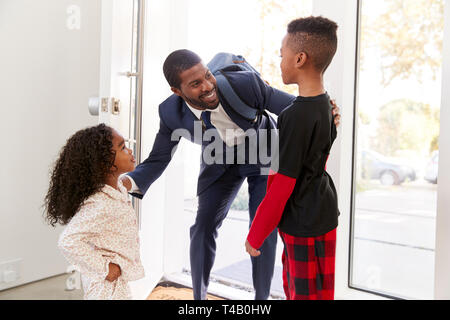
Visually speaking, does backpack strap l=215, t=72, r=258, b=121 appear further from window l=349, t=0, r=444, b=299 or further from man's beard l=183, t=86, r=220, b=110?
window l=349, t=0, r=444, b=299

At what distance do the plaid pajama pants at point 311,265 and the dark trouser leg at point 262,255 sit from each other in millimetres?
260

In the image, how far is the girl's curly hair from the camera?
122cm

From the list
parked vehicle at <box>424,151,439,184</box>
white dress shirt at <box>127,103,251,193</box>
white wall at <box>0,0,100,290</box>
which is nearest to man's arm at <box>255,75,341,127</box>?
white dress shirt at <box>127,103,251,193</box>

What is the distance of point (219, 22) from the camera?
1702mm

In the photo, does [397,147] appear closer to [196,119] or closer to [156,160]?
[196,119]

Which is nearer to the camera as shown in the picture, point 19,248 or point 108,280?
point 108,280

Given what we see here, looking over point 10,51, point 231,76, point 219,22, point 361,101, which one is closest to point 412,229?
point 361,101

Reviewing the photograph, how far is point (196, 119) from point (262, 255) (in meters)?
0.61

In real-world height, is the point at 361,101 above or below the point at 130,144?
above

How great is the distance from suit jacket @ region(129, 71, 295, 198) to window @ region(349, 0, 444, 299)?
457 millimetres

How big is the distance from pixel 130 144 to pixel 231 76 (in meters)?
0.55

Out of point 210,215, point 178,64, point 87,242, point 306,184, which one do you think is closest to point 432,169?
point 306,184
